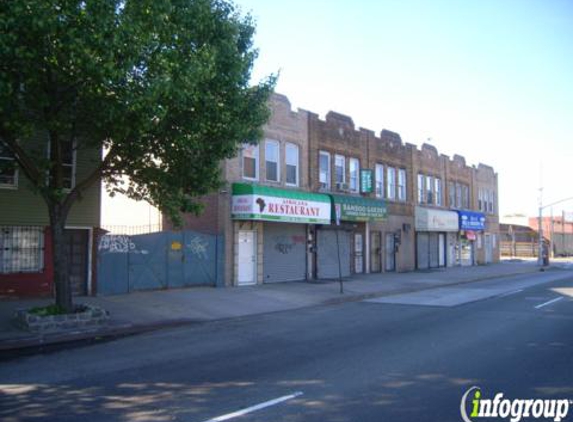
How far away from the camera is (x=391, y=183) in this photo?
29.7 meters

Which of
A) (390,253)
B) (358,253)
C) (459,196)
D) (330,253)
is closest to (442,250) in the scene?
(459,196)

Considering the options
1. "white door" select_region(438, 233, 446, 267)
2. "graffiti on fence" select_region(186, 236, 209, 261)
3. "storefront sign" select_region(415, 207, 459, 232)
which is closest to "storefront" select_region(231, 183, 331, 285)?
"graffiti on fence" select_region(186, 236, 209, 261)

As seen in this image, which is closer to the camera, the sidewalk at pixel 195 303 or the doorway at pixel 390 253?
the sidewalk at pixel 195 303

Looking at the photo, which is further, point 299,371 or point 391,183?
point 391,183

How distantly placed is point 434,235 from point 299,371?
28487 mm

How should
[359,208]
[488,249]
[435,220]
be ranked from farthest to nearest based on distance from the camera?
[488,249] → [435,220] → [359,208]

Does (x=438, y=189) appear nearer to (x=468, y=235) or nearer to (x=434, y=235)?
(x=434, y=235)

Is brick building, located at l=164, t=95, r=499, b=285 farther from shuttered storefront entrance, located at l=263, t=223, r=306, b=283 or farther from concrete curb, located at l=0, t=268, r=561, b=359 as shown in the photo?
concrete curb, located at l=0, t=268, r=561, b=359

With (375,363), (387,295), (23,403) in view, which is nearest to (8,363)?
(23,403)

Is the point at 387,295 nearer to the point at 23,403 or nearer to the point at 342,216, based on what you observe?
the point at 342,216

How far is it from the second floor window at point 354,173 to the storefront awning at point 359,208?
3.14ft

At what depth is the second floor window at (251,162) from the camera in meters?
20.4

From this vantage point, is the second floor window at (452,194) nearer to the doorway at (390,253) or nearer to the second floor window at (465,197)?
the second floor window at (465,197)

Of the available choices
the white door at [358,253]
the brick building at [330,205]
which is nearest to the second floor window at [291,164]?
the brick building at [330,205]
